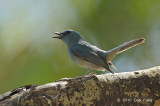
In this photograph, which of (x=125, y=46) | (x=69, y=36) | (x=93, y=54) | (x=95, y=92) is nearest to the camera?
(x=95, y=92)

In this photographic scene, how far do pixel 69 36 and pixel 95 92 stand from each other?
2.32m

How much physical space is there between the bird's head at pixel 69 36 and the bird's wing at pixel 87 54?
279 millimetres

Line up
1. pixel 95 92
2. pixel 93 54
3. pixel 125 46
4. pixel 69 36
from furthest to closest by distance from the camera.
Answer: pixel 69 36
pixel 93 54
pixel 125 46
pixel 95 92

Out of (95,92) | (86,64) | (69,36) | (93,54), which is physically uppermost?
(69,36)

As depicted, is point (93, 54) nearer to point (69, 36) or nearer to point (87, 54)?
point (87, 54)

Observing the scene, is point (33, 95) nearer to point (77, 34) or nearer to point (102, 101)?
point (102, 101)

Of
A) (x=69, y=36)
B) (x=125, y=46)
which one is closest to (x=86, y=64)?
(x=125, y=46)

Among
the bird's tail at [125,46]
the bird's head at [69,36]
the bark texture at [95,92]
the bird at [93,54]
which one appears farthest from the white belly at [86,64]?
the bark texture at [95,92]

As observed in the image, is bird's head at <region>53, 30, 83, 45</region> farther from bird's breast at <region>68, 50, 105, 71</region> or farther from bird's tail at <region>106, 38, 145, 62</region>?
bird's tail at <region>106, 38, 145, 62</region>

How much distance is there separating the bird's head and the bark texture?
74.8 inches

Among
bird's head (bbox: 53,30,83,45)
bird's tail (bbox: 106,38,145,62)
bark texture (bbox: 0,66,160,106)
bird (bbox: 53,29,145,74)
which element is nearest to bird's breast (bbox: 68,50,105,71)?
bird (bbox: 53,29,145,74)

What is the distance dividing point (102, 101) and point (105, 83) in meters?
0.29

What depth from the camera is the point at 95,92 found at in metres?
3.22

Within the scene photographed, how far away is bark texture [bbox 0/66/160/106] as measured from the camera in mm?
2980
